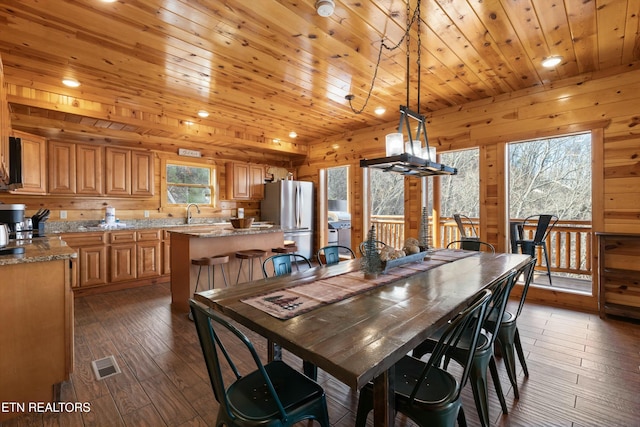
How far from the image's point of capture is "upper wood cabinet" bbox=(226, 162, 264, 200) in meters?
6.01

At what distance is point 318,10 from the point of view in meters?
2.22

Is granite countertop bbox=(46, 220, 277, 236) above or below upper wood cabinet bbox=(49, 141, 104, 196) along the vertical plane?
below

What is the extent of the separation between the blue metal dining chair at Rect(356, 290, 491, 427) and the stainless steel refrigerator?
4561mm

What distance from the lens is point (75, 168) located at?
14.4ft

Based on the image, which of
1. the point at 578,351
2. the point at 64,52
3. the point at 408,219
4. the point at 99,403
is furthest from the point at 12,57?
the point at 578,351

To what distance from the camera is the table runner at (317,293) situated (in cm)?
148

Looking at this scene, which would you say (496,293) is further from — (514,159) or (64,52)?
(64,52)

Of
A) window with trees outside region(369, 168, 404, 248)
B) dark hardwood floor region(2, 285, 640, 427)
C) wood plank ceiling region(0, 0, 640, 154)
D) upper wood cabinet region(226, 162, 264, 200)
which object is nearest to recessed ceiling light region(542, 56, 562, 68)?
wood plank ceiling region(0, 0, 640, 154)

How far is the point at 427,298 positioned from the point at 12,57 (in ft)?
13.3

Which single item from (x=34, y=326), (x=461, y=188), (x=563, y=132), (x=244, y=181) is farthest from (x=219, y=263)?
(x=563, y=132)

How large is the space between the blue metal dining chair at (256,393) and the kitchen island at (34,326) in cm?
138

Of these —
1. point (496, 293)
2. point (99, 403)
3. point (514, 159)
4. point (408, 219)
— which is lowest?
point (99, 403)
